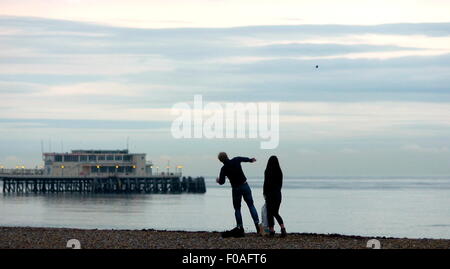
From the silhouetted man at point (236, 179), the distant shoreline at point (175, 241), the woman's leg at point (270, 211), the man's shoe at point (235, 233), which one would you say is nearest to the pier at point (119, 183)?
the distant shoreline at point (175, 241)

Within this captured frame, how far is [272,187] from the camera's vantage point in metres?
20.2

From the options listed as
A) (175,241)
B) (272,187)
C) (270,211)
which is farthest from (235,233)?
(175,241)

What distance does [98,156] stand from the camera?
429 feet

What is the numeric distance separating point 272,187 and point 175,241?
2.63 m

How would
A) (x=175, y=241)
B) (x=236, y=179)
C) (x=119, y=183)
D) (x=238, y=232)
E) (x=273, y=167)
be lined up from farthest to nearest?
(x=119, y=183), (x=273, y=167), (x=236, y=179), (x=238, y=232), (x=175, y=241)

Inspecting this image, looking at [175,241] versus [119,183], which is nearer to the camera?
[175,241]

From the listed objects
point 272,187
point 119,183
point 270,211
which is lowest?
point 119,183

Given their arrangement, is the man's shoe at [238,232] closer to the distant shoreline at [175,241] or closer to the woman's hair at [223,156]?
the distant shoreline at [175,241]

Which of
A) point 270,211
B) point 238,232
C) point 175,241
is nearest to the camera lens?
point 175,241

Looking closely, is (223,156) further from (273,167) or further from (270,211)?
(270,211)
